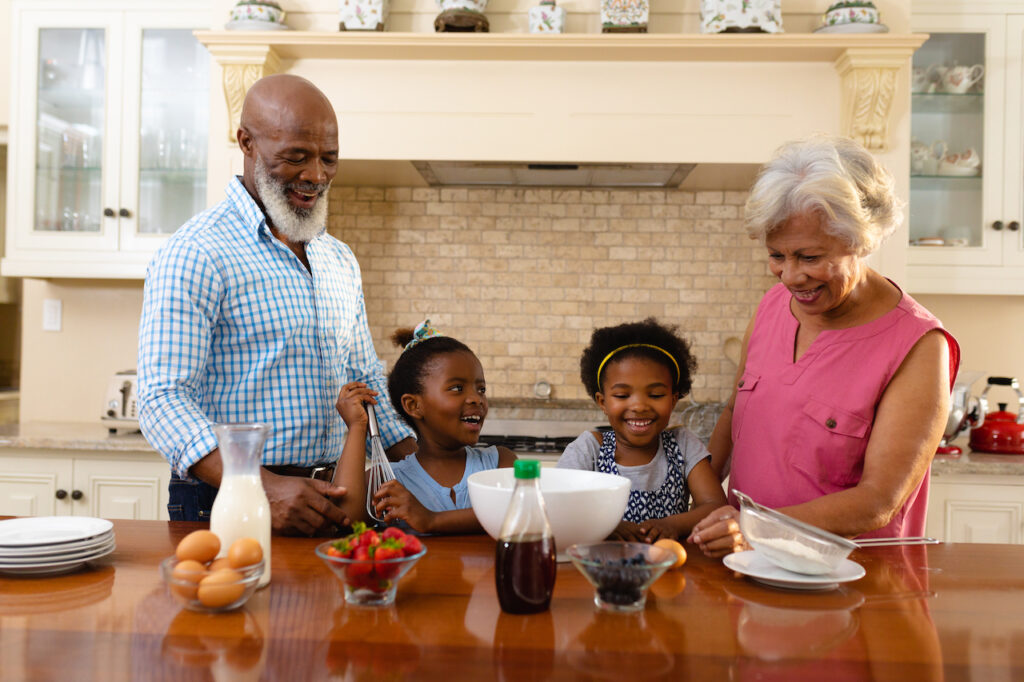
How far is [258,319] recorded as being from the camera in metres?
1.63

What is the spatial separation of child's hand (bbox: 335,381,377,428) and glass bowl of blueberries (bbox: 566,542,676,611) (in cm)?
57

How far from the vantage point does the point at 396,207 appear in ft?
12.3

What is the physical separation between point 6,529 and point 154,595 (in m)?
0.34

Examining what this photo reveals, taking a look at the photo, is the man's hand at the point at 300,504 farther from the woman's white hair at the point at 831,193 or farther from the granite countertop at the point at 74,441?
the granite countertop at the point at 74,441

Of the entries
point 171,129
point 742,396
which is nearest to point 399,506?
point 742,396

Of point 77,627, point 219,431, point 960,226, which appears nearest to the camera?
point 77,627

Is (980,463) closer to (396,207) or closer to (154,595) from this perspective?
(396,207)

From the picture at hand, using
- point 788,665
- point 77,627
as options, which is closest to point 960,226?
point 788,665

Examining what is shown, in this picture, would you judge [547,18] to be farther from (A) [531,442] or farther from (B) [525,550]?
(B) [525,550]

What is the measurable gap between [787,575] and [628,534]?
302 mm

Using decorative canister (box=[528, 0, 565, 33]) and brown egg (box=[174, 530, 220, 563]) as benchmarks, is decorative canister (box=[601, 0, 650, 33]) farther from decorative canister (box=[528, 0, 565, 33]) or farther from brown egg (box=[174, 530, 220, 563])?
brown egg (box=[174, 530, 220, 563])

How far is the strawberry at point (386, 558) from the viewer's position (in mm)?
1028

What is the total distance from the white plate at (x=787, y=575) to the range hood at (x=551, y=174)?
2184 millimetres

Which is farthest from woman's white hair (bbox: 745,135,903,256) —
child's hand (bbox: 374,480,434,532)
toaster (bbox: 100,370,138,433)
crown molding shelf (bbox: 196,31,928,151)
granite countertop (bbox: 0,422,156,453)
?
toaster (bbox: 100,370,138,433)
